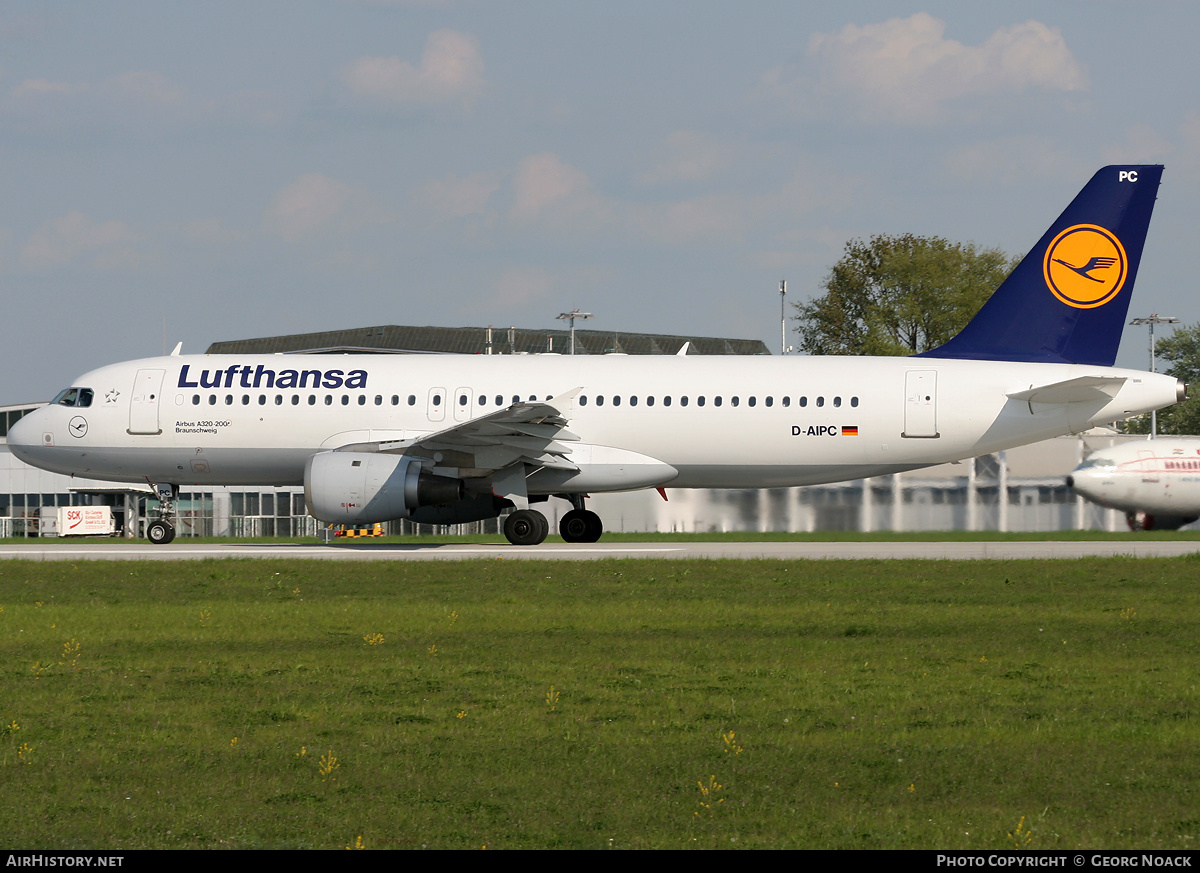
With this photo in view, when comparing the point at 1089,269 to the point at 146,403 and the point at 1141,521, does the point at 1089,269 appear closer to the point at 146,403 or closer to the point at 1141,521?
the point at 1141,521

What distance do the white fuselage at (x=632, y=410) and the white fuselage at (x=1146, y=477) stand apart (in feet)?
30.0

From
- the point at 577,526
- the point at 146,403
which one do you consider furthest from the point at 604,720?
the point at 146,403

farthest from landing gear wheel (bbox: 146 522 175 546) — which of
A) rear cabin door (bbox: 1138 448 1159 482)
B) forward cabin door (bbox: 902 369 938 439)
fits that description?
rear cabin door (bbox: 1138 448 1159 482)

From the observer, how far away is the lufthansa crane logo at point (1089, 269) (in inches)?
1145

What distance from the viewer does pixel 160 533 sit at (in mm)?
31734

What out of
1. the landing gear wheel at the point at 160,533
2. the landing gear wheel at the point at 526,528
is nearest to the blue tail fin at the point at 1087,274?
the landing gear wheel at the point at 526,528

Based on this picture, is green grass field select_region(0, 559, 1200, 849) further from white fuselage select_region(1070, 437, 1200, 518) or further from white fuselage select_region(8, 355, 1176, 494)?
white fuselage select_region(1070, 437, 1200, 518)

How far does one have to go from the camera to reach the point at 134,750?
29.2ft

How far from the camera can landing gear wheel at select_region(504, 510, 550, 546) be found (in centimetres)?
2908

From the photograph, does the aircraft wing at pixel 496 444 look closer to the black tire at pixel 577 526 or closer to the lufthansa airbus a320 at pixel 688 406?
the lufthansa airbus a320 at pixel 688 406

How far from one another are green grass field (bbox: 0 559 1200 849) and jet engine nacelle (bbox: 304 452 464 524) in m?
8.31

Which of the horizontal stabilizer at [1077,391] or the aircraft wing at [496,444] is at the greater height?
the horizontal stabilizer at [1077,391]

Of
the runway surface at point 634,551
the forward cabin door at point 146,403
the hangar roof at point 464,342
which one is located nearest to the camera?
the runway surface at point 634,551
